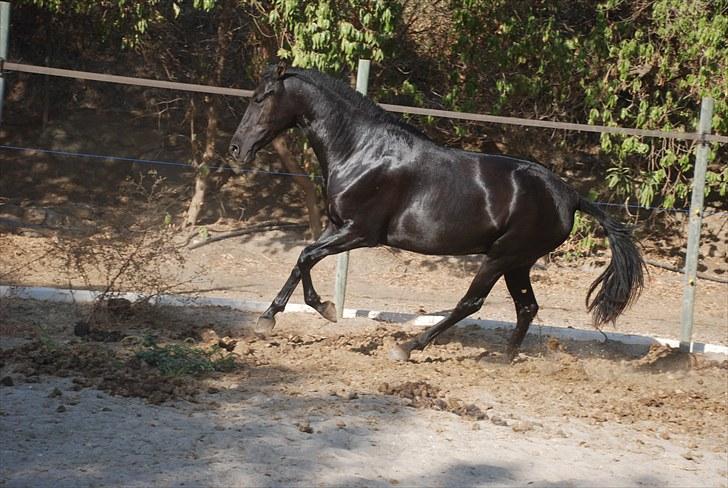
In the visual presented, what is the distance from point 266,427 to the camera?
205 inches

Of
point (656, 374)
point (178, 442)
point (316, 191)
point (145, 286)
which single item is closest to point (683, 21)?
point (316, 191)

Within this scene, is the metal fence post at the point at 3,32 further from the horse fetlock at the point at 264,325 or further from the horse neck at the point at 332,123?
the horse fetlock at the point at 264,325

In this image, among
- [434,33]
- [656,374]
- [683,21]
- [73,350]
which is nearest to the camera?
[73,350]

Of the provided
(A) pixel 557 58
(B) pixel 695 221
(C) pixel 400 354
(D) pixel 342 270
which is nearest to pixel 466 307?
(C) pixel 400 354

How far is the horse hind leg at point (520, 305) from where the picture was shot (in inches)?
312

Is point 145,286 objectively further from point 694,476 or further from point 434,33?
point 434,33

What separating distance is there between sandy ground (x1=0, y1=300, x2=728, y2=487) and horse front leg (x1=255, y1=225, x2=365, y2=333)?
26 centimetres

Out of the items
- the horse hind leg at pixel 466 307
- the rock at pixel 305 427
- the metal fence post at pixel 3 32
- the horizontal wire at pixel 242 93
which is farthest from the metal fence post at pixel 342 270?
the rock at pixel 305 427

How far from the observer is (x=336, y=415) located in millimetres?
5605

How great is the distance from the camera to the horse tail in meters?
7.79

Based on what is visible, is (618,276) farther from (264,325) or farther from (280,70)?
(280,70)

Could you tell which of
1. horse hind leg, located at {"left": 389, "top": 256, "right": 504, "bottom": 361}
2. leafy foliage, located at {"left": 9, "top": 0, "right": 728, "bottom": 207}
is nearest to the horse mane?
horse hind leg, located at {"left": 389, "top": 256, "right": 504, "bottom": 361}

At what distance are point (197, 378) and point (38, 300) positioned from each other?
304 cm

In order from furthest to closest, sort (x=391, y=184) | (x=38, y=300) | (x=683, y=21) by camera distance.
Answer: (x=683, y=21) < (x=38, y=300) < (x=391, y=184)
